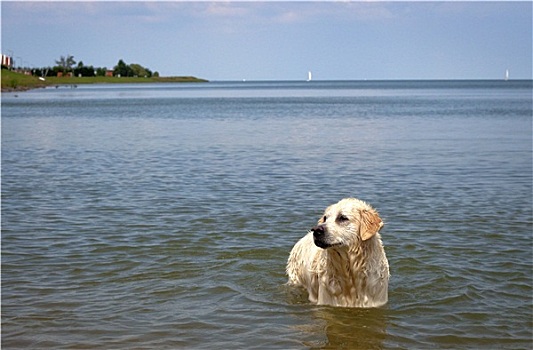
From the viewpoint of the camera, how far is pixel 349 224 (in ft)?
29.1

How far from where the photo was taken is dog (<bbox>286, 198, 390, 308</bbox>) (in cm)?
885

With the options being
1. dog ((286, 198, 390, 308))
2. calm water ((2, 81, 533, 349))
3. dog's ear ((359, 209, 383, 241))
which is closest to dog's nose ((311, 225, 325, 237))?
dog ((286, 198, 390, 308))

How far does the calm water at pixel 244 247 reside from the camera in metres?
9.18

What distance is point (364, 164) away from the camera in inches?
953

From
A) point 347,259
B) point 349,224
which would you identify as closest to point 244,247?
point 347,259

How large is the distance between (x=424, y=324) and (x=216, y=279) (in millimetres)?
3334

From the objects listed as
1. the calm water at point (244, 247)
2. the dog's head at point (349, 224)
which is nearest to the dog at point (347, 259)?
the dog's head at point (349, 224)

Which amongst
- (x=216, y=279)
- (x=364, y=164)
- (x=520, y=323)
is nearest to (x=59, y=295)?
(x=216, y=279)

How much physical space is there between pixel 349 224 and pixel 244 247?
4.62 metres

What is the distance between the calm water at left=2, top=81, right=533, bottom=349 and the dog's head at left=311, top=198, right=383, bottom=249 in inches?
43.9

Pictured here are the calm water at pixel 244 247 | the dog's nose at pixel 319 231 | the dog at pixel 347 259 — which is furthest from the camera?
the calm water at pixel 244 247

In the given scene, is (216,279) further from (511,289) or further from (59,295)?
(511,289)

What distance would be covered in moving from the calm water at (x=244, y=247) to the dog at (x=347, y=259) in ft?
0.70

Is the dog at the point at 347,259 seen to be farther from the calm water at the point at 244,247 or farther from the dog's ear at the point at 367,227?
the calm water at the point at 244,247
